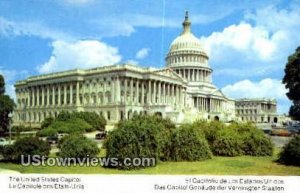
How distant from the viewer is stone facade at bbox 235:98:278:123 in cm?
1284

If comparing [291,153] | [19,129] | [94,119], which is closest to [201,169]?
[291,153]

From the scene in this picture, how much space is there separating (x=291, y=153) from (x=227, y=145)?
1.54 meters

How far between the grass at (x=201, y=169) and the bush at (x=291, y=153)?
18cm

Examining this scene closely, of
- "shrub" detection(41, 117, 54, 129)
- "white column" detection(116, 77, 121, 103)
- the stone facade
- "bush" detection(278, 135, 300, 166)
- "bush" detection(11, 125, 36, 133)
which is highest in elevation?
"white column" detection(116, 77, 121, 103)

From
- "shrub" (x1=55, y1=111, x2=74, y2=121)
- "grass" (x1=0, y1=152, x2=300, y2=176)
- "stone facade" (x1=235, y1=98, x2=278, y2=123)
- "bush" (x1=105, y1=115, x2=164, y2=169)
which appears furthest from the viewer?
"stone facade" (x1=235, y1=98, x2=278, y2=123)

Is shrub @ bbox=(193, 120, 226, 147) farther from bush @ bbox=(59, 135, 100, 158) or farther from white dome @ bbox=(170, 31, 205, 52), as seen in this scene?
bush @ bbox=(59, 135, 100, 158)

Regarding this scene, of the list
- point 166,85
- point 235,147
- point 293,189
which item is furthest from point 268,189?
point 166,85

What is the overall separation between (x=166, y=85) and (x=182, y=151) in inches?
456

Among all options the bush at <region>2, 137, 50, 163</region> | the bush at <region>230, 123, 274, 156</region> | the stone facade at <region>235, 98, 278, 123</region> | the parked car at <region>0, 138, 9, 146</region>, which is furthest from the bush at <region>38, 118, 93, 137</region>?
the stone facade at <region>235, 98, 278, 123</region>

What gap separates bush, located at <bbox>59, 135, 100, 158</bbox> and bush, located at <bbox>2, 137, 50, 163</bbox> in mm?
315

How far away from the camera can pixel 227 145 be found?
10.4 meters

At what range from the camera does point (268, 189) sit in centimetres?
795

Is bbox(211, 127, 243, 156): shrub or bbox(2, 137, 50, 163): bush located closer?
bbox(2, 137, 50, 163): bush

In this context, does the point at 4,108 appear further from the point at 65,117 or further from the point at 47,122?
the point at 65,117
